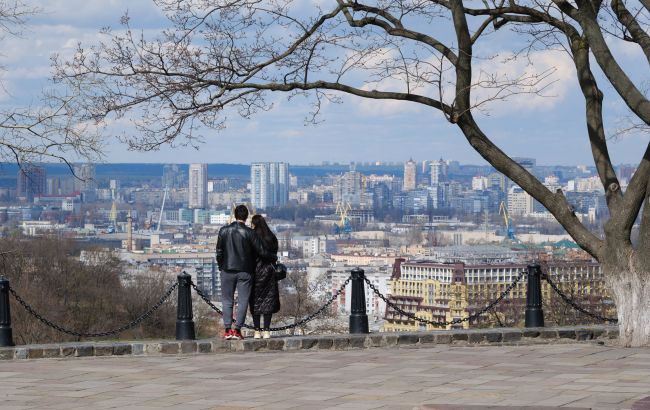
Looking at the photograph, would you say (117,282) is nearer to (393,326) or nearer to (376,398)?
(393,326)

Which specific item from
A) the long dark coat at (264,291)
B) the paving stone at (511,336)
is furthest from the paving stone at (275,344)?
the paving stone at (511,336)

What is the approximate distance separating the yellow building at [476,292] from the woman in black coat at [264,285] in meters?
6.16

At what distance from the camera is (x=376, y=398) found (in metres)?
11.0

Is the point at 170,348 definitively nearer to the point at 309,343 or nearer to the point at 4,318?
the point at 309,343

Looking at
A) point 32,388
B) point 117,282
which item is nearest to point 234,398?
point 32,388

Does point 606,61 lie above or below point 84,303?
above

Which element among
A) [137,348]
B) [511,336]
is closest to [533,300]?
[511,336]

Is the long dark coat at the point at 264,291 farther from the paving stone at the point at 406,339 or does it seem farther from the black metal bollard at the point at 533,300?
the black metal bollard at the point at 533,300

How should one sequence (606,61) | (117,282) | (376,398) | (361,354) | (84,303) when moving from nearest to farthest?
(376,398) < (361,354) < (606,61) < (84,303) < (117,282)

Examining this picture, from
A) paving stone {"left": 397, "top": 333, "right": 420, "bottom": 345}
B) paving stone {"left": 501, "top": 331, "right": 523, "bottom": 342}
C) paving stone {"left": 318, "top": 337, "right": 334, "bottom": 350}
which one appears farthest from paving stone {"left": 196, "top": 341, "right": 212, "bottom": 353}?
paving stone {"left": 501, "top": 331, "right": 523, "bottom": 342}

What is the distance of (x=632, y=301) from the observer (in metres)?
15.2

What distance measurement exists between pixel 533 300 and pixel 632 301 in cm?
158

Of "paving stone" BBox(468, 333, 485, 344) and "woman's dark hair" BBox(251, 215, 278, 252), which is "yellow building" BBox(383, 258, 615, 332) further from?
"woman's dark hair" BBox(251, 215, 278, 252)

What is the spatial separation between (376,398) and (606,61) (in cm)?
630
